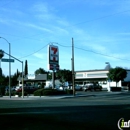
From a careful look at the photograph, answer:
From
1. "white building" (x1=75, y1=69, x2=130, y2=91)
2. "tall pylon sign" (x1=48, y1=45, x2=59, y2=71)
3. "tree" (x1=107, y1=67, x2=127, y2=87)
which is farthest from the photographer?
"white building" (x1=75, y1=69, x2=130, y2=91)

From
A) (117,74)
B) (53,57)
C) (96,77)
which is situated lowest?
(96,77)

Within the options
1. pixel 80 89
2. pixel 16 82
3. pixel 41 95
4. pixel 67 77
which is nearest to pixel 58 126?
pixel 41 95

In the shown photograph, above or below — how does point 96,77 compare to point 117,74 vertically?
below

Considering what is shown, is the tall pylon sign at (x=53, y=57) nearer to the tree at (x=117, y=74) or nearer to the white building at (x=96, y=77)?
the tree at (x=117, y=74)

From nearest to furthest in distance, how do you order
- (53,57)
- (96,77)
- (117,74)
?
(53,57) → (117,74) → (96,77)

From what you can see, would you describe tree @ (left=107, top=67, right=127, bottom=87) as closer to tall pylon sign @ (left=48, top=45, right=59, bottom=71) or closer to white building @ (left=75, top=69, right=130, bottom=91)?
white building @ (left=75, top=69, right=130, bottom=91)

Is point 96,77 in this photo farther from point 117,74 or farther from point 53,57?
point 53,57

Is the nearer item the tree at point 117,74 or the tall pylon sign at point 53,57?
the tall pylon sign at point 53,57

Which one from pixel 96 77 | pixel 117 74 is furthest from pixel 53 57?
pixel 96 77

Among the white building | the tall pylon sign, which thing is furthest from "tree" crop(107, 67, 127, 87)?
the tall pylon sign

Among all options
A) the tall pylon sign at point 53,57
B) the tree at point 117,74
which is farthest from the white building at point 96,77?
the tall pylon sign at point 53,57

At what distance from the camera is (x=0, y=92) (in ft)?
172

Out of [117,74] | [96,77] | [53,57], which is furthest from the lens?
[96,77]

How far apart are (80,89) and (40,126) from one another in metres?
62.2
